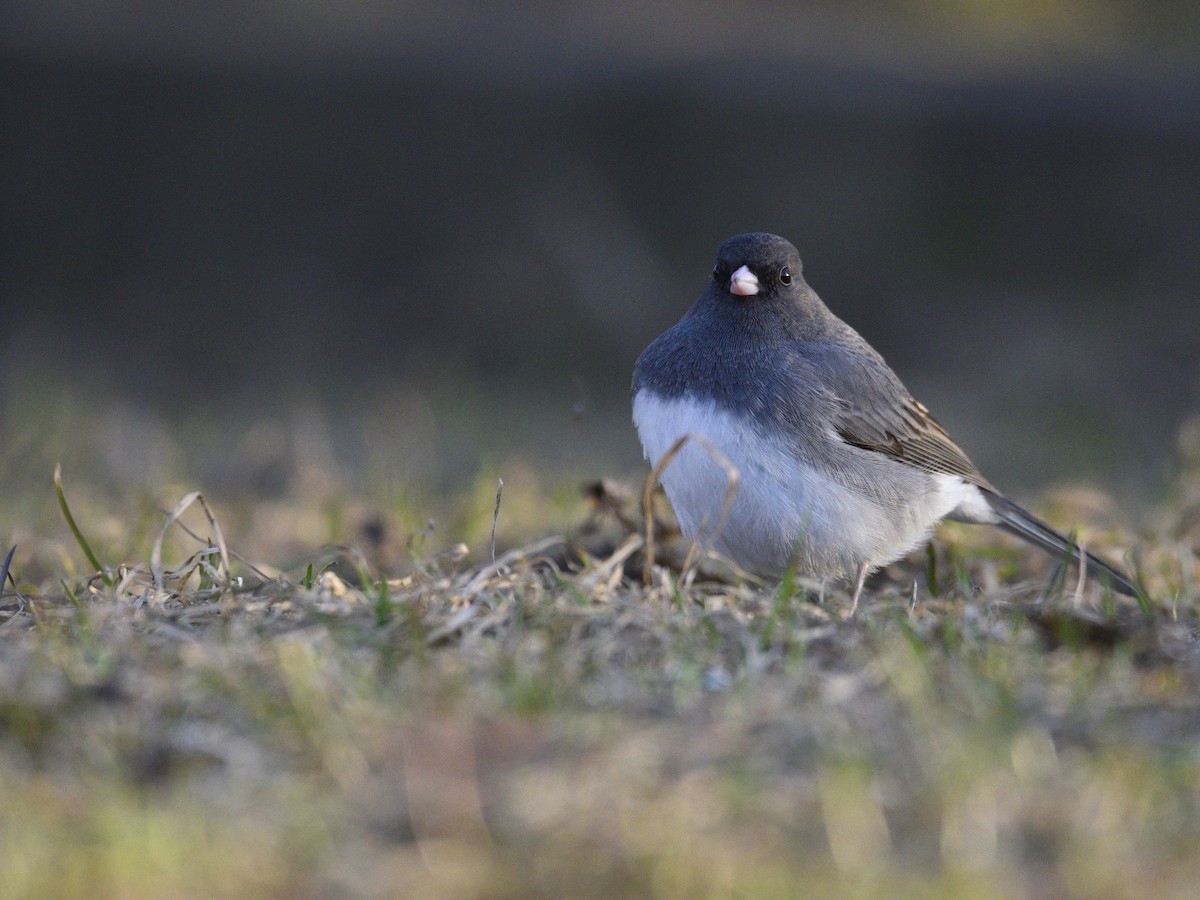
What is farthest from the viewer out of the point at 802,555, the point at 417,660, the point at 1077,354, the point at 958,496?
the point at 1077,354

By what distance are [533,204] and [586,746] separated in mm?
5048

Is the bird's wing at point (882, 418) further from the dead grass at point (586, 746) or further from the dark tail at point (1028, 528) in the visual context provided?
the dead grass at point (586, 746)

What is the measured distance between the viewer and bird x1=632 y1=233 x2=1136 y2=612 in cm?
288

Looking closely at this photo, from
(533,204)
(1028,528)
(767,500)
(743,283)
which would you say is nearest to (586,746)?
(767,500)

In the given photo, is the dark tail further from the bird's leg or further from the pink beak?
the pink beak

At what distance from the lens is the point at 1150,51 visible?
709 centimetres

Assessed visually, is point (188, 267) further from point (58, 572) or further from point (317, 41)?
point (58, 572)

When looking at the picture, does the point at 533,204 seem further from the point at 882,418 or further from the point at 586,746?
the point at 586,746

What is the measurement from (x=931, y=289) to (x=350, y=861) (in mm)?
5540

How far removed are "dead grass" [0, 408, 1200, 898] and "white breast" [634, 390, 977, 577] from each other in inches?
19.8

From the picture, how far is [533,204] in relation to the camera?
639cm

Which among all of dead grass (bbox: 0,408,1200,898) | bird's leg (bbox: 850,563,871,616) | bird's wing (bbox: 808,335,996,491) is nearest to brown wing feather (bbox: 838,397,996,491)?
bird's wing (bbox: 808,335,996,491)

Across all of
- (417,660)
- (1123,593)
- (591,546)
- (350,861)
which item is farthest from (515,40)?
(350,861)

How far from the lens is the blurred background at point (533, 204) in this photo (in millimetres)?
6148
